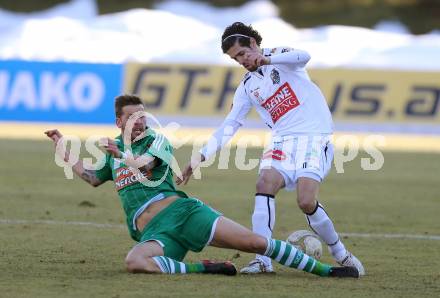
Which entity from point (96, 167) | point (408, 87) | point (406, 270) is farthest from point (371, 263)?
point (408, 87)

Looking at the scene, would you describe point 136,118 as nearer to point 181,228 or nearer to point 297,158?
point 181,228

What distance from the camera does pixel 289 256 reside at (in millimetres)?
8328

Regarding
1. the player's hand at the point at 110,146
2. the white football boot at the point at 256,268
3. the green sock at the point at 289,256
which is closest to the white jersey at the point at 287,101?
the white football boot at the point at 256,268

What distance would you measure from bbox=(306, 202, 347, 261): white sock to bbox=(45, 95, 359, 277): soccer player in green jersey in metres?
0.41

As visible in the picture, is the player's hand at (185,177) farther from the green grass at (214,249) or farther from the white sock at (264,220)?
the green grass at (214,249)

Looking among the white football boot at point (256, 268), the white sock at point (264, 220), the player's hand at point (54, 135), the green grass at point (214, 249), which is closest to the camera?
the green grass at point (214, 249)

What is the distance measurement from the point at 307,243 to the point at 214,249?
1.64 metres

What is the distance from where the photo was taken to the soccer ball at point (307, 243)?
9.15 meters

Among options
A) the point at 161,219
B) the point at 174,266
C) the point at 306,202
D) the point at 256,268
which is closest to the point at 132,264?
the point at 174,266

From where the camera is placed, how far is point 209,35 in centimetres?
3581

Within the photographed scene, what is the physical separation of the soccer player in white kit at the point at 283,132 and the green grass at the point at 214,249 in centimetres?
46

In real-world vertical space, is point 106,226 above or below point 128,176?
below

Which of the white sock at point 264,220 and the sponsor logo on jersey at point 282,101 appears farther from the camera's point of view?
the sponsor logo on jersey at point 282,101

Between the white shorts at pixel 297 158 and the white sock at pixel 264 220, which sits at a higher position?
the white shorts at pixel 297 158
